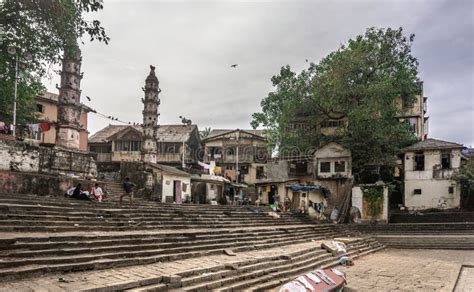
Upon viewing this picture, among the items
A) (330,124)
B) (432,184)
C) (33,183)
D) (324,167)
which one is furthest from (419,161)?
(33,183)

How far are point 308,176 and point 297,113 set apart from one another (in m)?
7.06

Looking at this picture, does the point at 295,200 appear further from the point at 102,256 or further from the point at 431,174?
the point at 102,256

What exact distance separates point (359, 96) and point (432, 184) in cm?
950

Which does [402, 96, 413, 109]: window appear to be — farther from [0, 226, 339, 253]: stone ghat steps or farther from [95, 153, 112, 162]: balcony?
[95, 153, 112, 162]: balcony

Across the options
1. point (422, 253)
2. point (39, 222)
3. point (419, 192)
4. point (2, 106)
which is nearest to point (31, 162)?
point (2, 106)

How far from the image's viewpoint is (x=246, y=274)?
34.2 feet

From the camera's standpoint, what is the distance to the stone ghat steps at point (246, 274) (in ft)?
27.8

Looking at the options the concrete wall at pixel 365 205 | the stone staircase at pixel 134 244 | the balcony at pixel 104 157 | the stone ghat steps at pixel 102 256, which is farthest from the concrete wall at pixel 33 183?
the balcony at pixel 104 157

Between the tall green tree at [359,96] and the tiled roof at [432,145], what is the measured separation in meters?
0.78

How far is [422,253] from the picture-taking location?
20.0m

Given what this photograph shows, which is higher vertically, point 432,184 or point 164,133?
point 164,133

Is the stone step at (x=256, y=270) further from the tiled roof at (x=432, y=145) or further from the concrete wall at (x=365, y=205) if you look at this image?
the tiled roof at (x=432, y=145)

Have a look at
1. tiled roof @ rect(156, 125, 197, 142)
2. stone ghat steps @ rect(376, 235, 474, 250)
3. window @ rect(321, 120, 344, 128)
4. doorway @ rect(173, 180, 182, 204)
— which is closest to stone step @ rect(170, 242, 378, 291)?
stone ghat steps @ rect(376, 235, 474, 250)

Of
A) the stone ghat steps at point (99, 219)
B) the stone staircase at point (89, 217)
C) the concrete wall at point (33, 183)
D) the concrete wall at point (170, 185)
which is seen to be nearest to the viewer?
the stone ghat steps at point (99, 219)
